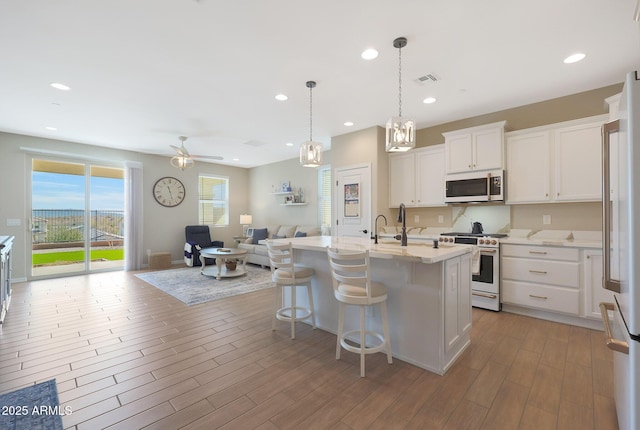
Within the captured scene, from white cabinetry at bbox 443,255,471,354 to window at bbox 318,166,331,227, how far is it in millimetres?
4359

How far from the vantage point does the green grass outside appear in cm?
566

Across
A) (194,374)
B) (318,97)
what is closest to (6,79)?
(318,97)

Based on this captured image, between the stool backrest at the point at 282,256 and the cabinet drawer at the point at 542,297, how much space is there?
2.92m

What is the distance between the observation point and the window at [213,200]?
26.6ft

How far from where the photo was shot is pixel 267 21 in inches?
89.7

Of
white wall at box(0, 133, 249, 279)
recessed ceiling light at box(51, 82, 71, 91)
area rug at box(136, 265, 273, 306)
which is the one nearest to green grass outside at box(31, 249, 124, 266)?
white wall at box(0, 133, 249, 279)

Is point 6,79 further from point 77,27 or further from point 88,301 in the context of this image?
point 88,301

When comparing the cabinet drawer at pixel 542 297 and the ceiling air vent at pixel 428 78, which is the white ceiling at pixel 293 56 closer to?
the ceiling air vent at pixel 428 78

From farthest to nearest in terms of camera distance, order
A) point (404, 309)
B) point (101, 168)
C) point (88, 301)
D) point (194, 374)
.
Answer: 1. point (101, 168)
2. point (88, 301)
3. point (404, 309)
4. point (194, 374)

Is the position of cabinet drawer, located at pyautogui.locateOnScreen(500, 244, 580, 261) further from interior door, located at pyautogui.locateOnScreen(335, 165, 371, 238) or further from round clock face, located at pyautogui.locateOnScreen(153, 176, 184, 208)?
round clock face, located at pyautogui.locateOnScreen(153, 176, 184, 208)

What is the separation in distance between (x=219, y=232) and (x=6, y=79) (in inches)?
225

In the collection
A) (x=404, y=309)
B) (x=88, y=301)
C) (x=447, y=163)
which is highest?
(x=447, y=163)

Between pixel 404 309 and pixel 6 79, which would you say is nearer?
pixel 404 309

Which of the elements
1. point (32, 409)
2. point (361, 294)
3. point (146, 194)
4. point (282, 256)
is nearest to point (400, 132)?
point (361, 294)
